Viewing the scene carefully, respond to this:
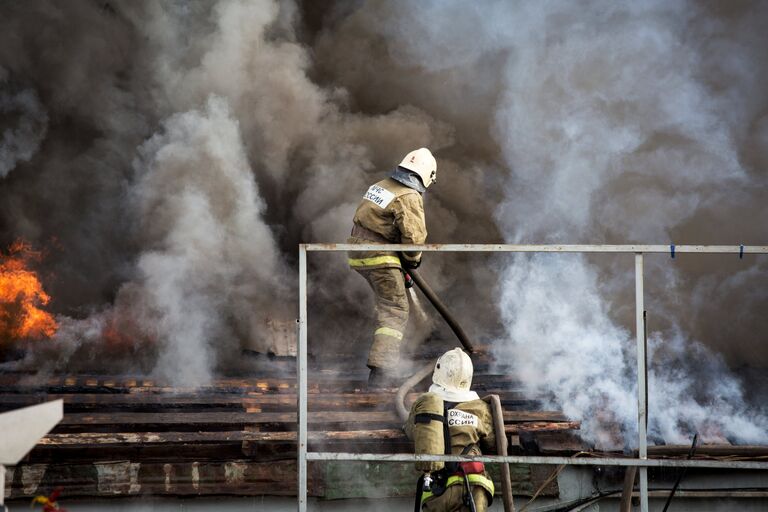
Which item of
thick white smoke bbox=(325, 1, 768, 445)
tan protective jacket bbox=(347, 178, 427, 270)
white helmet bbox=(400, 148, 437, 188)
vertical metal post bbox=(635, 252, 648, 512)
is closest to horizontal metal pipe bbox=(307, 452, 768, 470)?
vertical metal post bbox=(635, 252, 648, 512)

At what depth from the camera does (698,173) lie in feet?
34.7

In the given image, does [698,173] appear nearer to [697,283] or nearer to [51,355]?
[697,283]

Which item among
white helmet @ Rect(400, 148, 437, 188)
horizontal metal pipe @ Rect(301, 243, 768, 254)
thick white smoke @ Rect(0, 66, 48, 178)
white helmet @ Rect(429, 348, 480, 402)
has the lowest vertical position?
white helmet @ Rect(429, 348, 480, 402)

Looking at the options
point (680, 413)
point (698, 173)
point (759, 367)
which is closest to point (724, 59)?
point (698, 173)

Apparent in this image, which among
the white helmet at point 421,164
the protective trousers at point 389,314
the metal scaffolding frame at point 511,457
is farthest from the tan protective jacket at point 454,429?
the white helmet at point 421,164

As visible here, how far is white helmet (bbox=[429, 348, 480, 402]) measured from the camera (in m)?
6.46

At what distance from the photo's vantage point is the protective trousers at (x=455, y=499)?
6.18 meters

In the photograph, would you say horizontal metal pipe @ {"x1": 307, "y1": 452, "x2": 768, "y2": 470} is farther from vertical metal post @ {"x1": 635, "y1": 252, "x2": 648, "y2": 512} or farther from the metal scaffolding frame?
vertical metal post @ {"x1": 635, "y1": 252, "x2": 648, "y2": 512}

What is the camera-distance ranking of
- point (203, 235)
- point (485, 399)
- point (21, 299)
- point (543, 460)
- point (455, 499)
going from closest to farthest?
point (543, 460)
point (455, 499)
point (485, 399)
point (21, 299)
point (203, 235)

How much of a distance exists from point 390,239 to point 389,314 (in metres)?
0.56

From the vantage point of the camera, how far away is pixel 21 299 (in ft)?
32.6

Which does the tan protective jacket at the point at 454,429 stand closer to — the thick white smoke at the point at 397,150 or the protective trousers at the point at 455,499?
the protective trousers at the point at 455,499

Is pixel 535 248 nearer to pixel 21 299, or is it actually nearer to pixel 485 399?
pixel 485 399

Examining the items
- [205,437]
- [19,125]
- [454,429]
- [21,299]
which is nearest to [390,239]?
[454,429]
